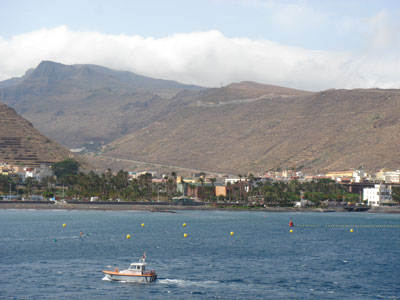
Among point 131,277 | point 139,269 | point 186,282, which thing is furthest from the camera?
point 139,269

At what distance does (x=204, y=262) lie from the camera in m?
89.3

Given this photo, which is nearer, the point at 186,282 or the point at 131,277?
the point at 131,277

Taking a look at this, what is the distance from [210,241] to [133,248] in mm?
16477

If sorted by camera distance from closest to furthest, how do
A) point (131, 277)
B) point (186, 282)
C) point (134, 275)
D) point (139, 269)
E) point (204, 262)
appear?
1. point (134, 275)
2. point (131, 277)
3. point (186, 282)
4. point (139, 269)
5. point (204, 262)

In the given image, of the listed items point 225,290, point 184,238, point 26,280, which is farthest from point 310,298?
point 184,238

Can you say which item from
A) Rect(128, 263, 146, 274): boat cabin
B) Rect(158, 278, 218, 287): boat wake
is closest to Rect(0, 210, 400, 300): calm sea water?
Rect(158, 278, 218, 287): boat wake

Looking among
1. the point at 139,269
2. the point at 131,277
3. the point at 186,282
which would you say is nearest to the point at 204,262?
the point at 186,282

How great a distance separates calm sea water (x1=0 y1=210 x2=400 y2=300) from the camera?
70750 mm

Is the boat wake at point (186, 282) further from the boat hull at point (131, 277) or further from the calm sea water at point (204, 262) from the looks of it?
the boat hull at point (131, 277)

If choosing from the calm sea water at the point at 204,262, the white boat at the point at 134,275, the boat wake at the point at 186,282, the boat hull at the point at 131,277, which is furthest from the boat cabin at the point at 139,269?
the boat wake at the point at 186,282

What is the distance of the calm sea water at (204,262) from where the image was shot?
70750mm

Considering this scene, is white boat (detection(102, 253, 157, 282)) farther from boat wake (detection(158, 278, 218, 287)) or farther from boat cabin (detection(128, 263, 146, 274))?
boat wake (detection(158, 278, 218, 287))

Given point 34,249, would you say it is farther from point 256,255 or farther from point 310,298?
point 310,298

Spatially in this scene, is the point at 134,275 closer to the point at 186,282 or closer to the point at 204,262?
the point at 186,282
